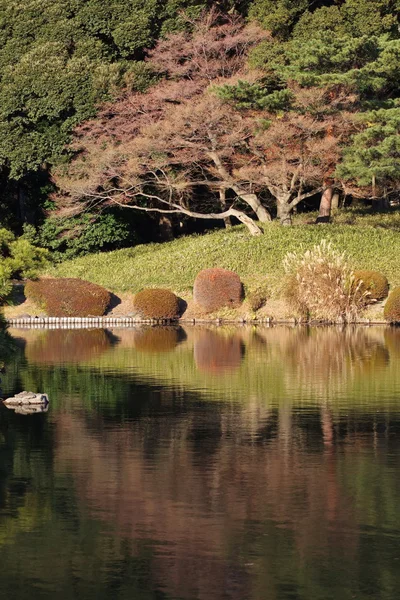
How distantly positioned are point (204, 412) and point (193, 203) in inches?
1254

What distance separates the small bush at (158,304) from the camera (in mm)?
37125

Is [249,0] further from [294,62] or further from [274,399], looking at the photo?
[274,399]

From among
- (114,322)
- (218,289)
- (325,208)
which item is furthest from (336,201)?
(114,322)

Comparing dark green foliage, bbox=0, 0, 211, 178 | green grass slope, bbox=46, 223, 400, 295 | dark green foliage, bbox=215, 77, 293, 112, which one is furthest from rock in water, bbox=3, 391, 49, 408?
dark green foliage, bbox=0, 0, 211, 178

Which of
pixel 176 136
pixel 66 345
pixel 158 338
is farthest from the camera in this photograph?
pixel 176 136

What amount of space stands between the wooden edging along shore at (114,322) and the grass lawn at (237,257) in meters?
1.51

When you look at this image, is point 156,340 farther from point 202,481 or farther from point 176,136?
point 202,481

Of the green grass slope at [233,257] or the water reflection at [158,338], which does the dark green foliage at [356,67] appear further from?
the water reflection at [158,338]

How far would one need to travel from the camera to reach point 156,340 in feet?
104

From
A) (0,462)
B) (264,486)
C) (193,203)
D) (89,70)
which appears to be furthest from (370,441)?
(193,203)

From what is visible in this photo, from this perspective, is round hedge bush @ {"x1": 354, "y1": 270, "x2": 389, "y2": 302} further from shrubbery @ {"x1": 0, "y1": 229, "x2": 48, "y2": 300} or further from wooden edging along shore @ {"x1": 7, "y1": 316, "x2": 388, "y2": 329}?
shrubbery @ {"x1": 0, "y1": 229, "x2": 48, "y2": 300}

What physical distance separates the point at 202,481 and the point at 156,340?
17.5 m

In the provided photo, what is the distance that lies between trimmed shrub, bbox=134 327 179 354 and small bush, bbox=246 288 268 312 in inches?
126

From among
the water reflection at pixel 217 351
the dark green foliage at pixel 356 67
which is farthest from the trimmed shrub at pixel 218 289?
the dark green foliage at pixel 356 67
